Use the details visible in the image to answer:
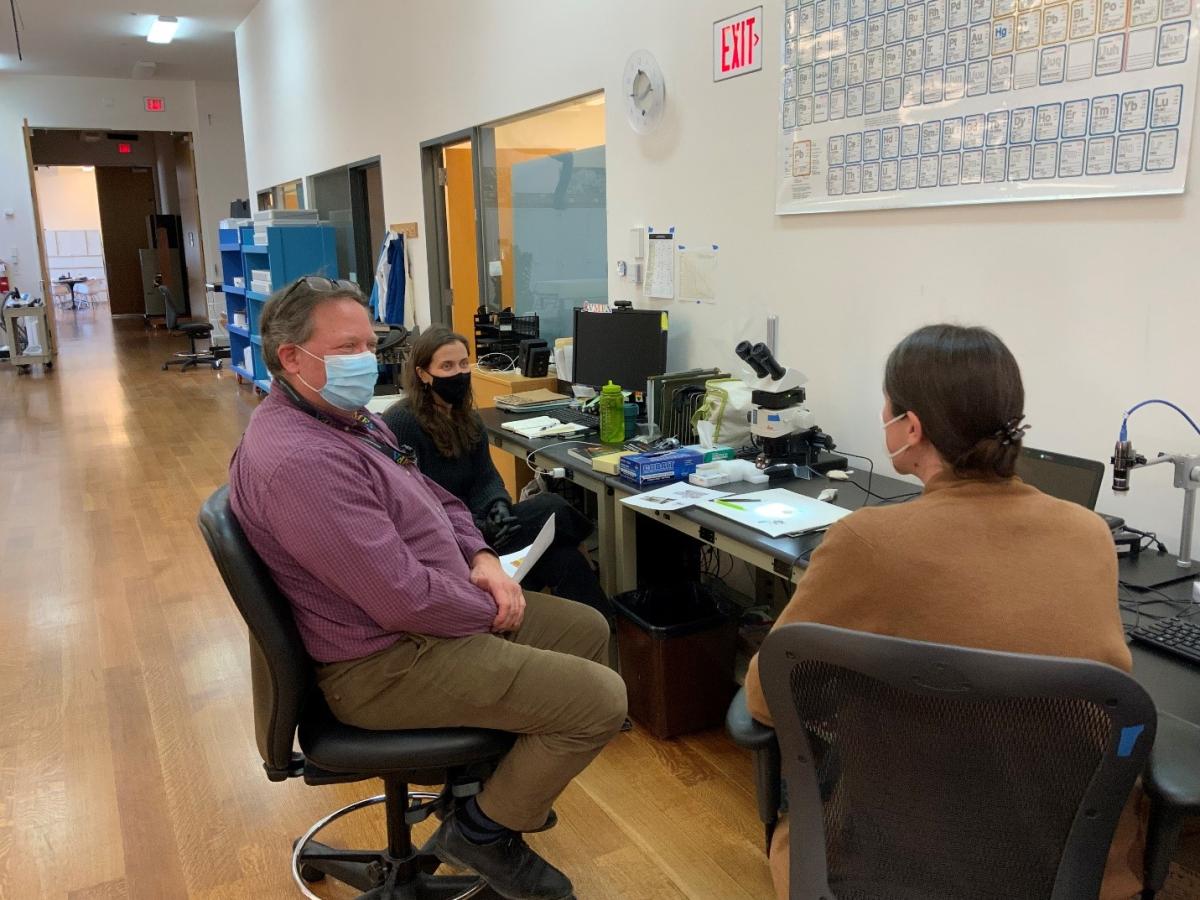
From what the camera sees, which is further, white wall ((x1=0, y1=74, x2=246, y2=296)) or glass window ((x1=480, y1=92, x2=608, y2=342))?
white wall ((x1=0, y1=74, x2=246, y2=296))

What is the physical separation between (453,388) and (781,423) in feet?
3.21

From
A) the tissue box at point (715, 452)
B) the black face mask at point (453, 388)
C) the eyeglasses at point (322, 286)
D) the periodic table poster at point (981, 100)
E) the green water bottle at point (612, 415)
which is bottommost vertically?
the tissue box at point (715, 452)

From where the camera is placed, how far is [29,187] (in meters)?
11.1

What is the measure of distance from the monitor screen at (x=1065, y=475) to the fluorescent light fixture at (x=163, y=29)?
9.71m

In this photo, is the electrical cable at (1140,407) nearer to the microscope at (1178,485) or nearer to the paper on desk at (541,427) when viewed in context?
the microscope at (1178,485)

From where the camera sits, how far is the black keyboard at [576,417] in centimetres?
339

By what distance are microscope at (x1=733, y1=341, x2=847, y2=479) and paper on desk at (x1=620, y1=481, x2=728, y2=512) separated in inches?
9.3

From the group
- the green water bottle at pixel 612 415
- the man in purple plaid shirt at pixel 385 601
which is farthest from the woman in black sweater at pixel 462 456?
the man in purple plaid shirt at pixel 385 601

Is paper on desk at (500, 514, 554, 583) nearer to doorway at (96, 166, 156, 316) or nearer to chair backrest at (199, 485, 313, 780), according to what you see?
chair backrest at (199, 485, 313, 780)

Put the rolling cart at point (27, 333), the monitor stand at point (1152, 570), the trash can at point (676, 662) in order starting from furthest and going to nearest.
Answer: the rolling cart at point (27, 333)
the trash can at point (676, 662)
the monitor stand at point (1152, 570)

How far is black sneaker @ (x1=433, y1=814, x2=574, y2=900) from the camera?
5.66ft

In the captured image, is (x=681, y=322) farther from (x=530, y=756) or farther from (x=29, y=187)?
(x=29, y=187)

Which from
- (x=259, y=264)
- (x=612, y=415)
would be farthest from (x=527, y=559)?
(x=259, y=264)

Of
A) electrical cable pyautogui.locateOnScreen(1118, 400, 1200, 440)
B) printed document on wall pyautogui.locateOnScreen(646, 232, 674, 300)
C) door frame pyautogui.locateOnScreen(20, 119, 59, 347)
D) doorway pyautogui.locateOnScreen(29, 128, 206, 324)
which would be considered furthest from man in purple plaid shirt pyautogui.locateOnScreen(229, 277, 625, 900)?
doorway pyautogui.locateOnScreen(29, 128, 206, 324)
